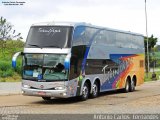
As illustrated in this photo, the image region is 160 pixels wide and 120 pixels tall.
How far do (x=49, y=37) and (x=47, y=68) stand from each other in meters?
1.44

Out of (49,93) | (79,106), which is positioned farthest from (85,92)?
(79,106)

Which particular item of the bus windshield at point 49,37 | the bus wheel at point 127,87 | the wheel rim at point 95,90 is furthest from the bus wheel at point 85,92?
the bus wheel at point 127,87

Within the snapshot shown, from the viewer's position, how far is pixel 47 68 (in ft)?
64.9

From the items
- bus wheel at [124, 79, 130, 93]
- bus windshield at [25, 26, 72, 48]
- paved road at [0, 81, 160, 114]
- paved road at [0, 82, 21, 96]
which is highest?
bus windshield at [25, 26, 72, 48]

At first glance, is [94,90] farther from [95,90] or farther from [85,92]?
[85,92]

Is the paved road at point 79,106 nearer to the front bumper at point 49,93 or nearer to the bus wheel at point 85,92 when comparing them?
the bus wheel at point 85,92

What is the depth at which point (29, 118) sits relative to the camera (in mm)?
13930

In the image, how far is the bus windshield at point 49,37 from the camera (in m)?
19.9

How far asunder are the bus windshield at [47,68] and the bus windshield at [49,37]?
0.51 metres

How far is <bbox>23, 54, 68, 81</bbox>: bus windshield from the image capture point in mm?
19656

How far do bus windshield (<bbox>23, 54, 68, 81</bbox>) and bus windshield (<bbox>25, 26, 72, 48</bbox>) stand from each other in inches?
20.1

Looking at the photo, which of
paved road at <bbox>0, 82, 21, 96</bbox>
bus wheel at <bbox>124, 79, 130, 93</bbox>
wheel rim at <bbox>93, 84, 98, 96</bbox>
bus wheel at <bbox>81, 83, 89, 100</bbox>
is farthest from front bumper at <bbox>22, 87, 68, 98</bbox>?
bus wheel at <bbox>124, 79, 130, 93</bbox>

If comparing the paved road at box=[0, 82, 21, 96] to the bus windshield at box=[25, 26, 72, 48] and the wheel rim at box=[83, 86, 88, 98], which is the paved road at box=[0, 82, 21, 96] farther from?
the bus windshield at box=[25, 26, 72, 48]

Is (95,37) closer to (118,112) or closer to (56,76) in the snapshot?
(56,76)
